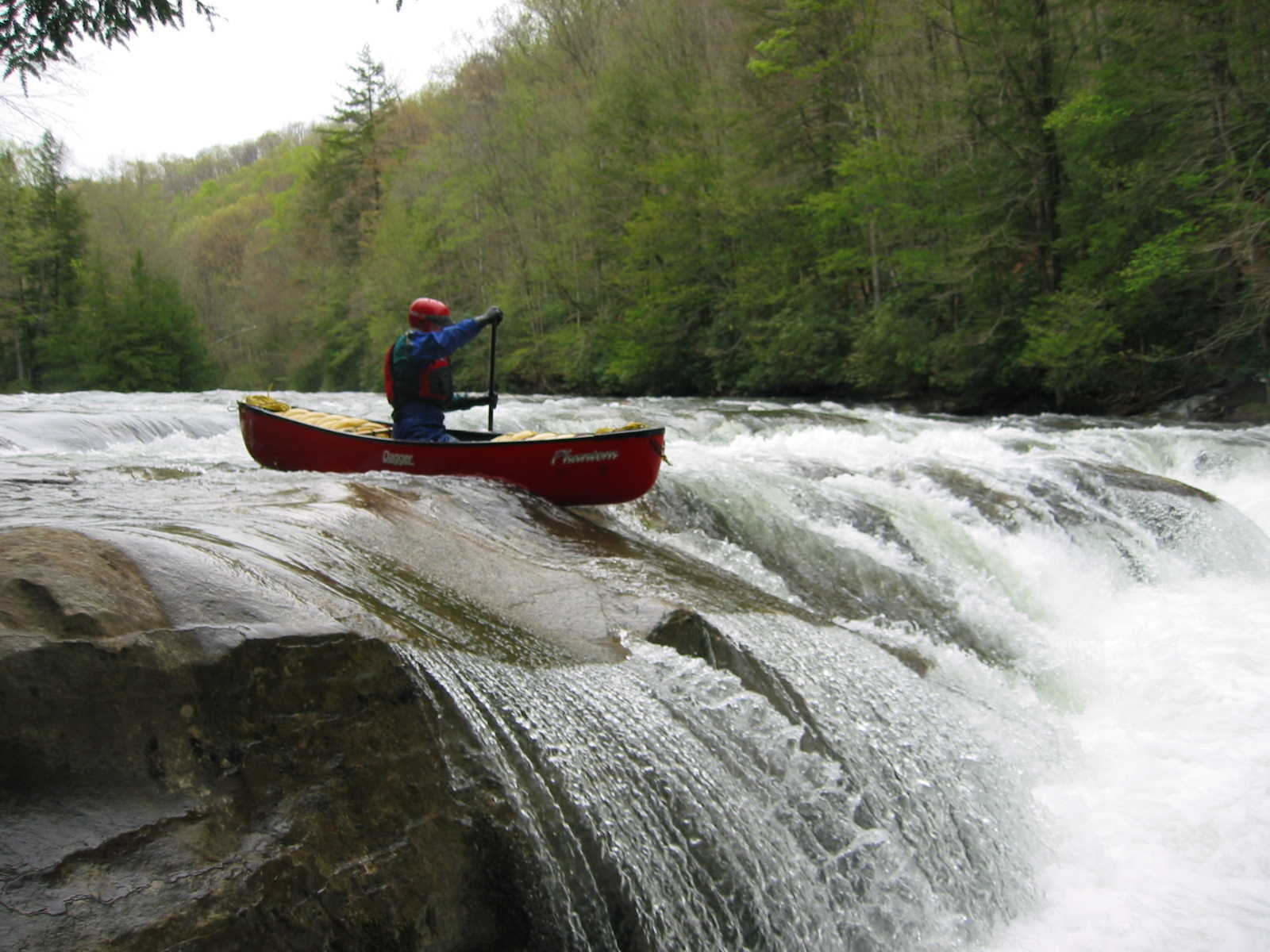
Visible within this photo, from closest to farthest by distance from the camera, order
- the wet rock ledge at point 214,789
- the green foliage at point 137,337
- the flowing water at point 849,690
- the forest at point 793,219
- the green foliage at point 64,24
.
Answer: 1. the wet rock ledge at point 214,789
2. the flowing water at point 849,690
3. the green foliage at point 64,24
4. the forest at point 793,219
5. the green foliage at point 137,337

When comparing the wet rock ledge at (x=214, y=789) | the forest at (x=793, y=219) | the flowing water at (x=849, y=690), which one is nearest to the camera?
the wet rock ledge at (x=214, y=789)

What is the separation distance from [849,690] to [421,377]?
3957 millimetres

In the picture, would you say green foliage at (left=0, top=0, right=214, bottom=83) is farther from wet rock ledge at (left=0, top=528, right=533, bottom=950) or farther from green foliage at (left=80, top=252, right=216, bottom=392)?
green foliage at (left=80, top=252, right=216, bottom=392)

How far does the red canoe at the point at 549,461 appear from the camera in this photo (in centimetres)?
603

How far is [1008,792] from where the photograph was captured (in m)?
4.12

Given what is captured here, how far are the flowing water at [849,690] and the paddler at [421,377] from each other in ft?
3.50

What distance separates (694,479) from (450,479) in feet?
7.01

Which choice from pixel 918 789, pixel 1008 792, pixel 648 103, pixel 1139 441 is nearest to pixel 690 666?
pixel 918 789

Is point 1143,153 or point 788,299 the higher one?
point 1143,153

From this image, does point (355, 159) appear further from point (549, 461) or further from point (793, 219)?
point (549, 461)

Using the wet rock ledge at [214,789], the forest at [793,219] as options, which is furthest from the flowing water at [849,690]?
the forest at [793,219]

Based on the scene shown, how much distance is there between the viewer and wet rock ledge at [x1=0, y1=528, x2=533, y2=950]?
6.75 ft

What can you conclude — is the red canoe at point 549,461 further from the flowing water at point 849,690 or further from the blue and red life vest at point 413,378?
the blue and red life vest at point 413,378

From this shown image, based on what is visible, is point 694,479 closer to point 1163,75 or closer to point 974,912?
point 974,912
